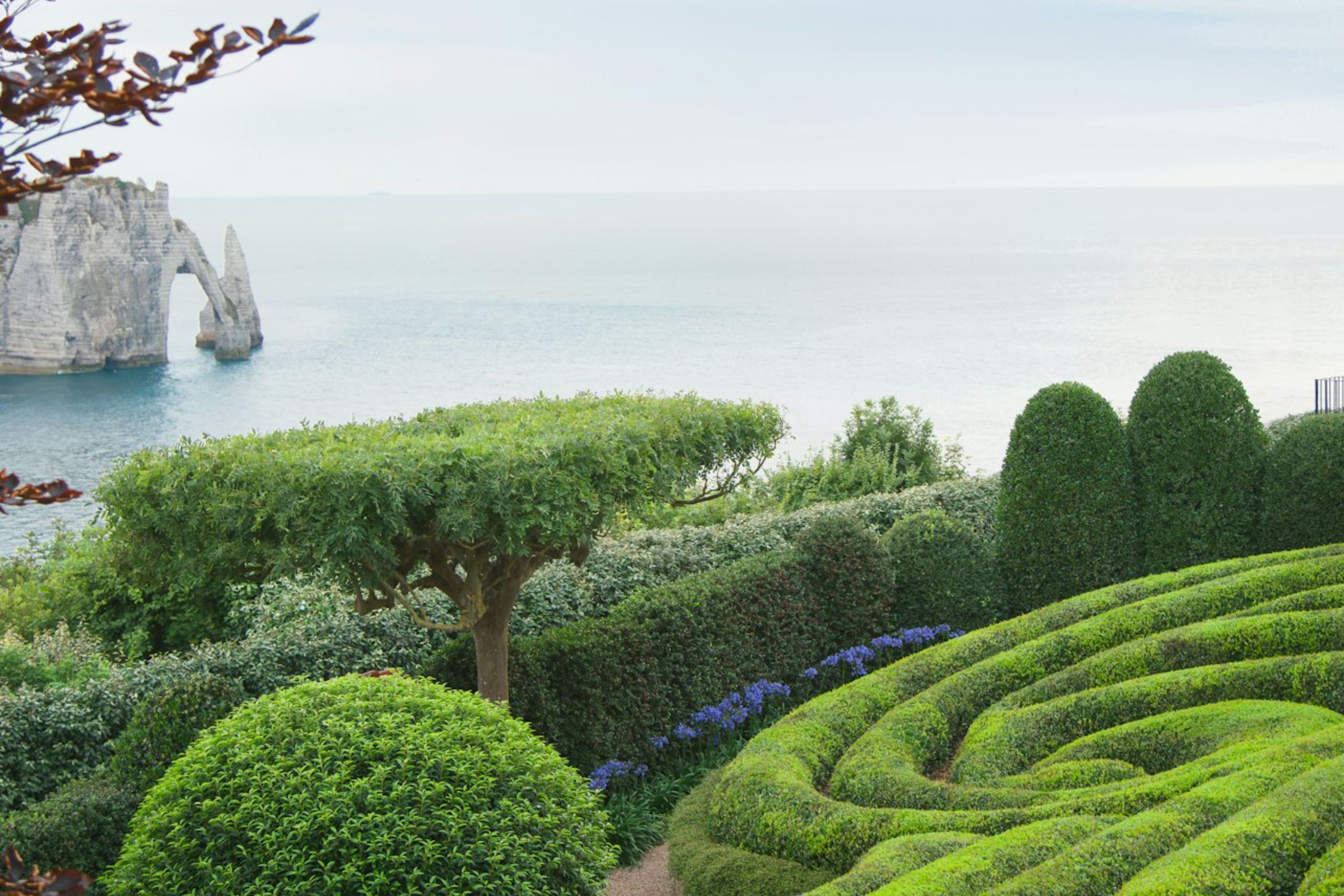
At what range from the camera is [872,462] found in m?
21.4

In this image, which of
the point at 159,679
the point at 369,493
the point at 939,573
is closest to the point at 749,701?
the point at 939,573

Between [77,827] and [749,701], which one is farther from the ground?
[77,827]

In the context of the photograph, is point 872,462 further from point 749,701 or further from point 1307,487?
point 749,701

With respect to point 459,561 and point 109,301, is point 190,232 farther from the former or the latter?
point 459,561

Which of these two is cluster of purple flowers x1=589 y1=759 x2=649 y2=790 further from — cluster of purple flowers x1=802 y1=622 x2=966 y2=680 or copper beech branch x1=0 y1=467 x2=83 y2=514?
copper beech branch x1=0 y1=467 x2=83 y2=514

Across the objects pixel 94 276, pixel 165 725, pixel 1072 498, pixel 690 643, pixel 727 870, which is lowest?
pixel 727 870

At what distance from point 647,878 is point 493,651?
6.45 feet

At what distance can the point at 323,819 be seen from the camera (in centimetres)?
580

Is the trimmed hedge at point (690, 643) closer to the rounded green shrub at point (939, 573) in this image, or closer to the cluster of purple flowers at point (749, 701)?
the cluster of purple flowers at point (749, 701)

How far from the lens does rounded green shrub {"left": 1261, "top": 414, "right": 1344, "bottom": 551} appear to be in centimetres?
1238

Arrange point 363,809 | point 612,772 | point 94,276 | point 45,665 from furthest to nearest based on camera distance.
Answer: point 94,276, point 45,665, point 612,772, point 363,809

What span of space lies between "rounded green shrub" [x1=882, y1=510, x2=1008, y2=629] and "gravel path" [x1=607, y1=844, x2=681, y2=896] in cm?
446

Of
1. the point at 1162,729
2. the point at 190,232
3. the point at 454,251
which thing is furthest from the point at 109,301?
the point at 454,251

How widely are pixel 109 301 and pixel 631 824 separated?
65551 mm
